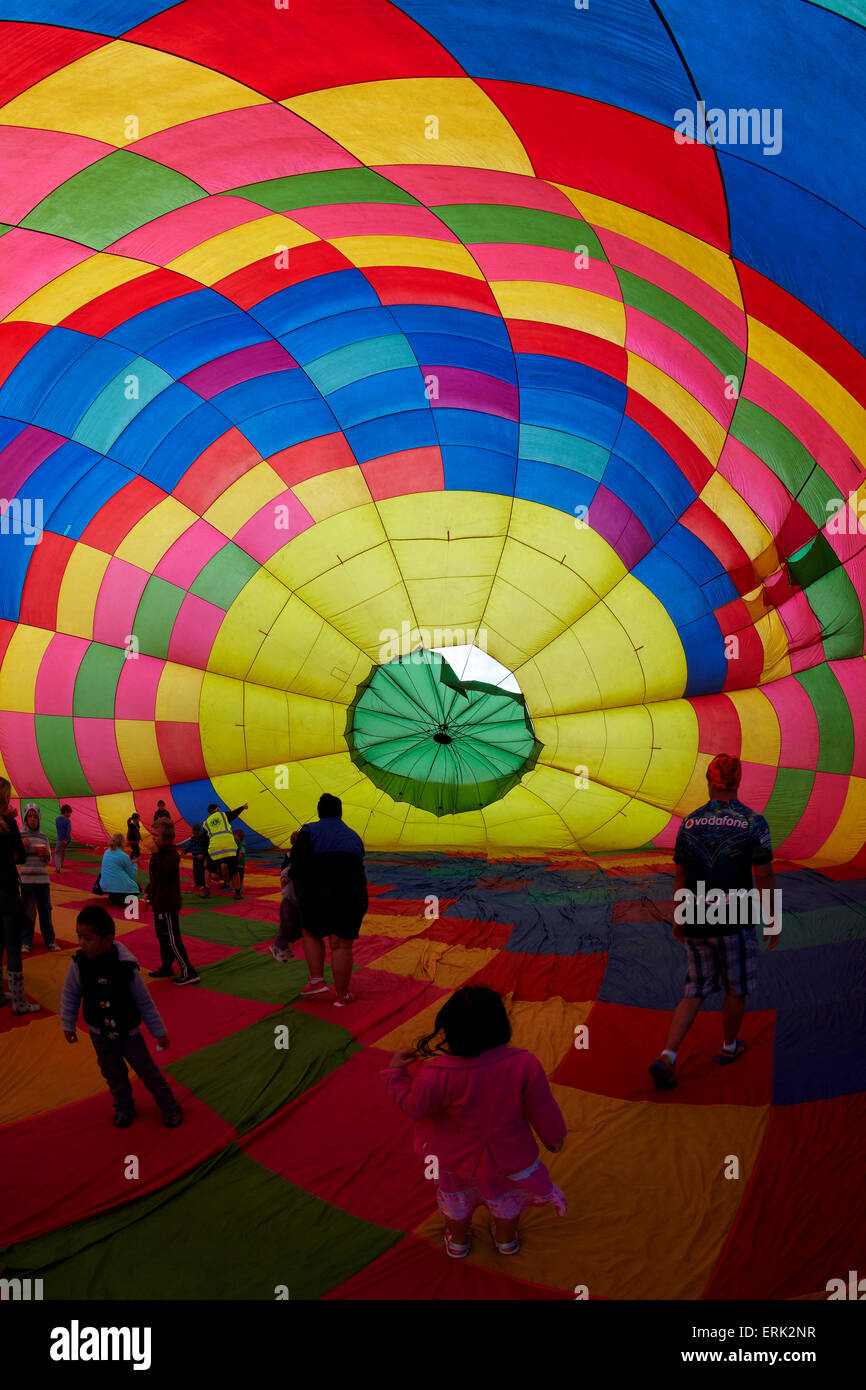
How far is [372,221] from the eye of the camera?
6.46m

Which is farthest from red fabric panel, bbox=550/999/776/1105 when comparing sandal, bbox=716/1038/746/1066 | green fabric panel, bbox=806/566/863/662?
green fabric panel, bbox=806/566/863/662

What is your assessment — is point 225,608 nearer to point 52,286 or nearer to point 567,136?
point 52,286

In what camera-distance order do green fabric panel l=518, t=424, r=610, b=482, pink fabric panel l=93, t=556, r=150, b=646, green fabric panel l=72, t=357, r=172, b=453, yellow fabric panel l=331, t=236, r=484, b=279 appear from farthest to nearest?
pink fabric panel l=93, t=556, r=150, b=646
green fabric panel l=518, t=424, r=610, b=482
green fabric panel l=72, t=357, r=172, b=453
yellow fabric panel l=331, t=236, r=484, b=279

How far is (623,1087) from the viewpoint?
4.10 meters

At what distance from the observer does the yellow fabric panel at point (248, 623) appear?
1111 centimetres

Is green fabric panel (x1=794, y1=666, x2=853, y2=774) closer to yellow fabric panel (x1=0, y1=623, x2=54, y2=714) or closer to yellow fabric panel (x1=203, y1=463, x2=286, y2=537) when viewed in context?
yellow fabric panel (x1=203, y1=463, x2=286, y2=537)

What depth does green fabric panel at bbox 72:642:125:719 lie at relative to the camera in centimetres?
1098

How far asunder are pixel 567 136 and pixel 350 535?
6.55 m

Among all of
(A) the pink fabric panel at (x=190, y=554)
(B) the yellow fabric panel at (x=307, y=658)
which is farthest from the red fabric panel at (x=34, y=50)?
(B) the yellow fabric panel at (x=307, y=658)

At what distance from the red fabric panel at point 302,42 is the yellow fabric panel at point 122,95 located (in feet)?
0.41

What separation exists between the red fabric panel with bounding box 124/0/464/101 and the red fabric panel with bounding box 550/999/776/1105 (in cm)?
540

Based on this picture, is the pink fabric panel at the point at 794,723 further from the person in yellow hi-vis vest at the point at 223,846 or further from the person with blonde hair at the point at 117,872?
the person with blonde hair at the point at 117,872

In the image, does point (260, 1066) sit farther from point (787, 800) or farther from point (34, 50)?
point (787, 800)

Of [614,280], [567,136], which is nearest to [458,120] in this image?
[567,136]
